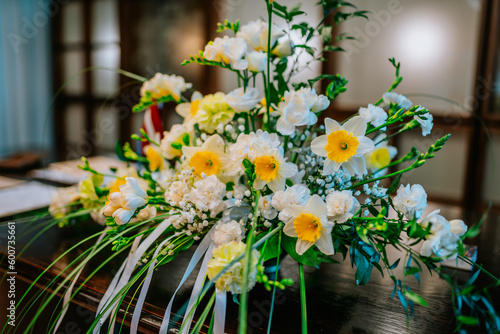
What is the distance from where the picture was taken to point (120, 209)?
2.25 ft

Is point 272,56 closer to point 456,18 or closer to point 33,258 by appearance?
point 33,258

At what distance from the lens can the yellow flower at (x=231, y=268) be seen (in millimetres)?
586

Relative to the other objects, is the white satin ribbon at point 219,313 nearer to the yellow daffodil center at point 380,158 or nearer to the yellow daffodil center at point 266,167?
the yellow daffodil center at point 266,167

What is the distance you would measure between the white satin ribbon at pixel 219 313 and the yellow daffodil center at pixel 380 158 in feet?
1.48

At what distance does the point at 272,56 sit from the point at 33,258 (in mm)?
687

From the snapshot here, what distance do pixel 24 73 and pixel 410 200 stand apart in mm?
4832

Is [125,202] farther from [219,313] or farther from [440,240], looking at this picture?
[440,240]

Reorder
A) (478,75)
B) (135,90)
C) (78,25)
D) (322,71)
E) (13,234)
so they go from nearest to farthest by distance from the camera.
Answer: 1. (13,234)
2. (478,75)
3. (322,71)
4. (135,90)
5. (78,25)

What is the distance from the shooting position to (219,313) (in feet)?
2.01

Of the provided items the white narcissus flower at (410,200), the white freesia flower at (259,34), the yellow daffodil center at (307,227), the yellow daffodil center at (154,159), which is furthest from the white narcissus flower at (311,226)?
the yellow daffodil center at (154,159)

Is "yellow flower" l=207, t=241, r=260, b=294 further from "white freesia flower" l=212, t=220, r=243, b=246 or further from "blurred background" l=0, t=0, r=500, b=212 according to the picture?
"blurred background" l=0, t=0, r=500, b=212

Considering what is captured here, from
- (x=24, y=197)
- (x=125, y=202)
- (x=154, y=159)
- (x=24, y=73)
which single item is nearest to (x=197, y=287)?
(x=125, y=202)

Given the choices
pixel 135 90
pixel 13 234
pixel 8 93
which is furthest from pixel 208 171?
pixel 8 93

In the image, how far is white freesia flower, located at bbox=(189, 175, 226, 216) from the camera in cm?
68
